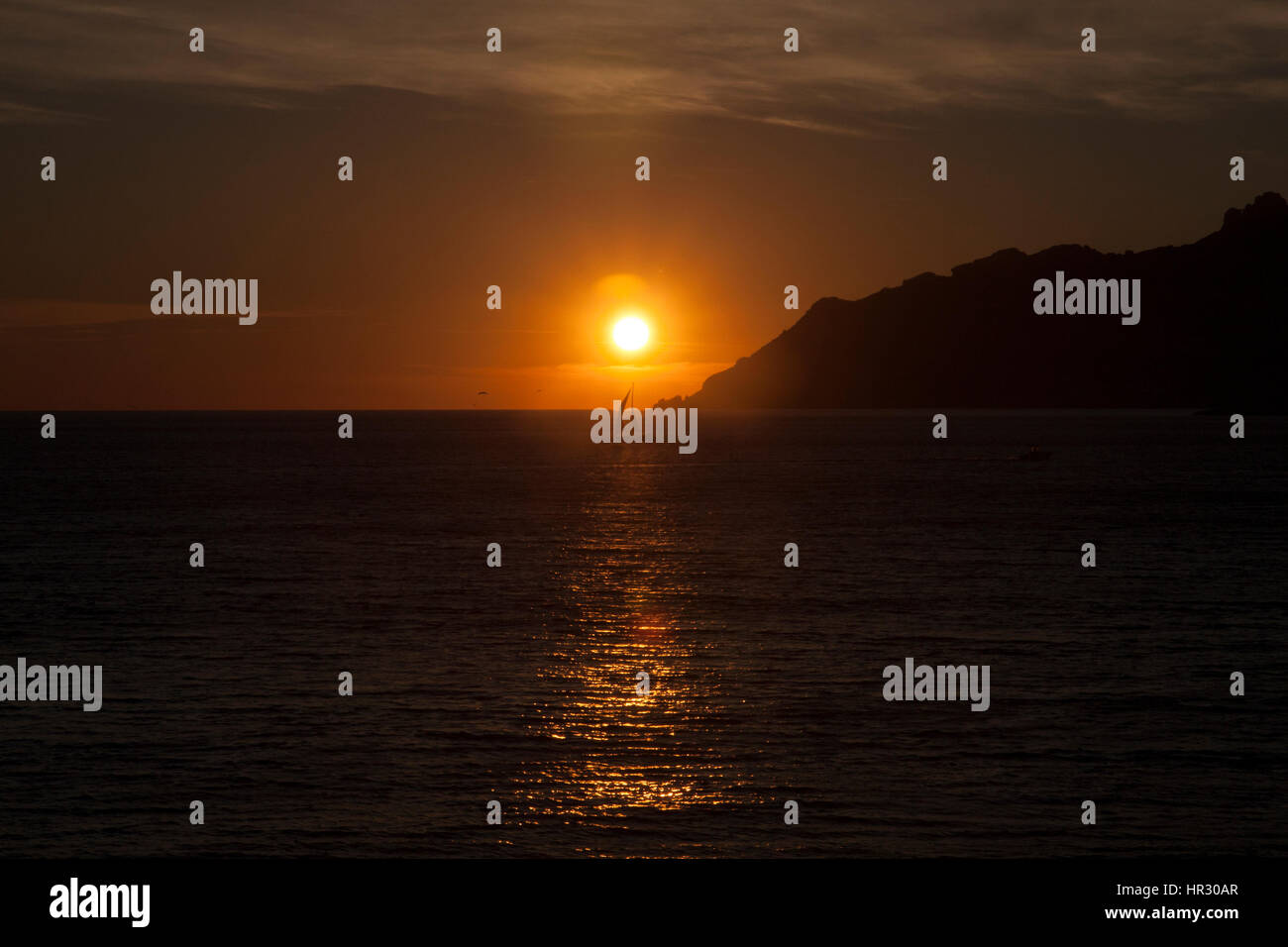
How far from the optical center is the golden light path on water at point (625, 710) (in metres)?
30.6

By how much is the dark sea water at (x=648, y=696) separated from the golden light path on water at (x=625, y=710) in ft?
0.61

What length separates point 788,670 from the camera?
45.9m

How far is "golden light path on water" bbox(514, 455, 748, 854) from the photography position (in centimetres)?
3061

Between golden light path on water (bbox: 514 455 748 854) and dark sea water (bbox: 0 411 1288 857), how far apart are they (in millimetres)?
187

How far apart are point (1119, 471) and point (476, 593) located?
136 meters

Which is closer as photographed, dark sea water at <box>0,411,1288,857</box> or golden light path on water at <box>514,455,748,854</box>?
dark sea water at <box>0,411,1288,857</box>

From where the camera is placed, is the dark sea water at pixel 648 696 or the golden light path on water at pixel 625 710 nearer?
the dark sea water at pixel 648 696

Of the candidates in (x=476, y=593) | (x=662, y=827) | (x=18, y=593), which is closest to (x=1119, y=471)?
(x=476, y=593)

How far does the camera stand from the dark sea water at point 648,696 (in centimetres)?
2870

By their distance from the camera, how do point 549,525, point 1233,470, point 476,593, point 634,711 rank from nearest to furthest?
point 634,711 < point 476,593 < point 549,525 < point 1233,470

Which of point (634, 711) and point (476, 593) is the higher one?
point (476, 593)

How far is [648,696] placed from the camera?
41.5 metres

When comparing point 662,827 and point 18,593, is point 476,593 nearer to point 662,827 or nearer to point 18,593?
point 18,593
